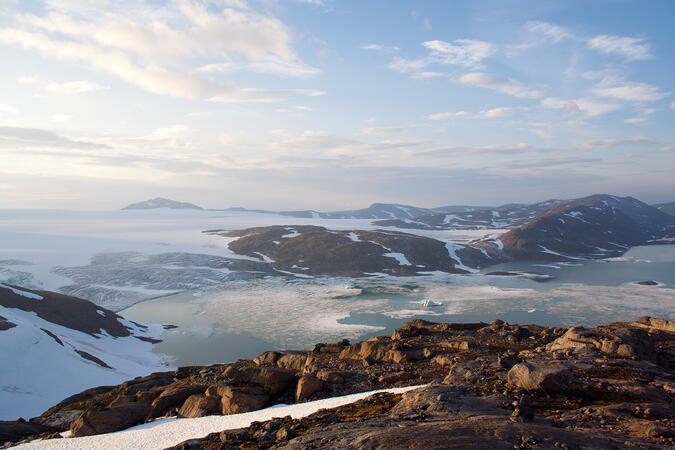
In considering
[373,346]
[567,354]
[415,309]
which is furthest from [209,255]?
[567,354]

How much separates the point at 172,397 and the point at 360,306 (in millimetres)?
47477

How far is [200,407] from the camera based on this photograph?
559 inches

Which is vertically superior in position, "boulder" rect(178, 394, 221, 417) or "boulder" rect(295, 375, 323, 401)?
"boulder" rect(295, 375, 323, 401)

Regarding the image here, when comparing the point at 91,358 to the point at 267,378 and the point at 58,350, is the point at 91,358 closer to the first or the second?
the point at 58,350

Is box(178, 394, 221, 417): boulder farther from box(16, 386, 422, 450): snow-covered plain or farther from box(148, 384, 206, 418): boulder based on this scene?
box(148, 384, 206, 418): boulder

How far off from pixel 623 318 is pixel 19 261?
123 metres

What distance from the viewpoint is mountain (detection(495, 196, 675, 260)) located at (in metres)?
132

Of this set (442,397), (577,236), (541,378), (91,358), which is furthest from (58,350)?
(577,236)

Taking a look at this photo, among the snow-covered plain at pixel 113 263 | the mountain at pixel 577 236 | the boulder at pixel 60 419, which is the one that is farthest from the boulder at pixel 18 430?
the mountain at pixel 577 236

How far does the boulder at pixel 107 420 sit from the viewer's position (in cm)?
1353

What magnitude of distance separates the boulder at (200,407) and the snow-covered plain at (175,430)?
2.13ft

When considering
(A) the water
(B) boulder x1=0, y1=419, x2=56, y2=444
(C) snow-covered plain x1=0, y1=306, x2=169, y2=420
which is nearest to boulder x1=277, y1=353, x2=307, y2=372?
(B) boulder x1=0, y1=419, x2=56, y2=444

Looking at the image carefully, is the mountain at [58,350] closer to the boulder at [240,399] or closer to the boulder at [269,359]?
the boulder at [269,359]

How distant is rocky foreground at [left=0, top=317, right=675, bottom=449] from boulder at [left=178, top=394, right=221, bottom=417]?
0.13 feet
